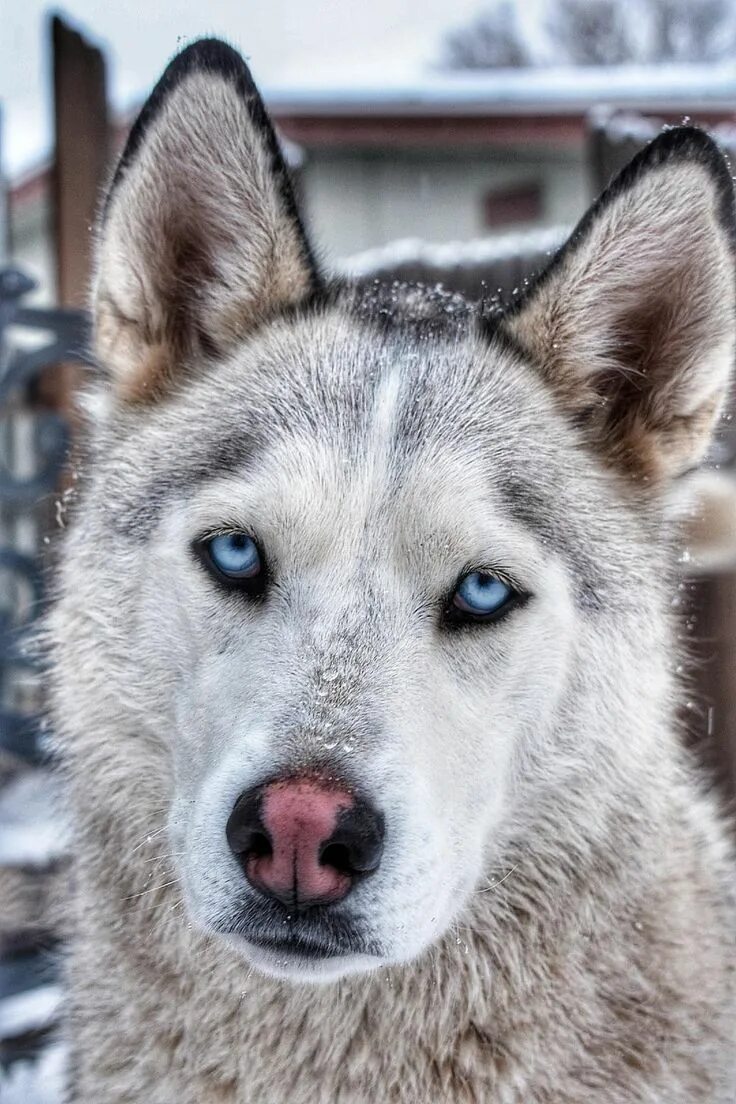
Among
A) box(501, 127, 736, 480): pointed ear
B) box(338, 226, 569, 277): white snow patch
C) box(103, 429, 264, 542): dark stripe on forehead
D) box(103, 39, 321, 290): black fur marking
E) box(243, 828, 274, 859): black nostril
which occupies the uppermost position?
box(338, 226, 569, 277): white snow patch

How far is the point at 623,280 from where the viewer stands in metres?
2.07

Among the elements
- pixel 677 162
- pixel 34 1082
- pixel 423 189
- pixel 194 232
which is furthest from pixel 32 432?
pixel 423 189

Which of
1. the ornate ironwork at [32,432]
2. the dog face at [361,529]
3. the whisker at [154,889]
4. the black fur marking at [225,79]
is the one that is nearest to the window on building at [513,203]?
the ornate ironwork at [32,432]

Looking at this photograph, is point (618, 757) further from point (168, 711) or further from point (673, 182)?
point (673, 182)

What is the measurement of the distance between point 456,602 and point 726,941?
3.43 ft

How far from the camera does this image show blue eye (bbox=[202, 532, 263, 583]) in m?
1.90

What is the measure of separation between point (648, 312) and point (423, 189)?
11.2m

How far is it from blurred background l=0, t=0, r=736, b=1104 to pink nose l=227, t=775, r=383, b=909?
2.58 meters

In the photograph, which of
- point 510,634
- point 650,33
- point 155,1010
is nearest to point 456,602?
point 510,634

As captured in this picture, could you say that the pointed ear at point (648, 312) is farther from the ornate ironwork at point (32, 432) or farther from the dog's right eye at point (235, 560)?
the ornate ironwork at point (32, 432)

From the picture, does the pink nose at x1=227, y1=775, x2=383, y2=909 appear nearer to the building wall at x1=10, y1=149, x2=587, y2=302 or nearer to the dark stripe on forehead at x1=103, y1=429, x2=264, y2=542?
the dark stripe on forehead at x1=103, y1=429, x2=264, y2=542

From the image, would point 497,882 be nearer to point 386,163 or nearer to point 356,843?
point 356,843

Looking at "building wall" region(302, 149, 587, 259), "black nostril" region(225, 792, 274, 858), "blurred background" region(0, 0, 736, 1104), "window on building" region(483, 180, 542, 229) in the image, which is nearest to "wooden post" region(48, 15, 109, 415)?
"blurred background" region(0, 0, 736, 1104)

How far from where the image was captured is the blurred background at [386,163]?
4.40 meters
